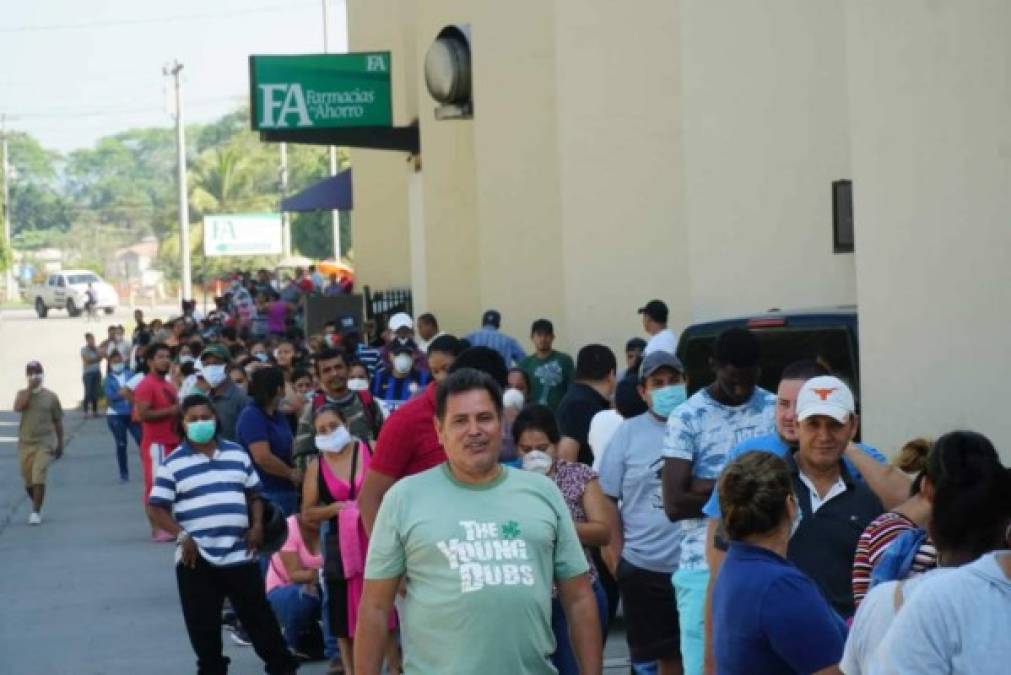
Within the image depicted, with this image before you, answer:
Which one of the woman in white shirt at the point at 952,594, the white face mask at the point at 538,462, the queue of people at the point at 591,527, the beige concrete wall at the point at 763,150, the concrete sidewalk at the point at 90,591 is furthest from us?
the beige concrete wall at the point at 763,150

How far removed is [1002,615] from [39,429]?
1994 cm

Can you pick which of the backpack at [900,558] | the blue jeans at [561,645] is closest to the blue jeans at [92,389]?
the blue jeans at [561,645]

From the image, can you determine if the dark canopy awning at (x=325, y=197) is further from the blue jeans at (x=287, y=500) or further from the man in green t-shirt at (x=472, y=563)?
the man in green t-shirt at (x=472, y=563)

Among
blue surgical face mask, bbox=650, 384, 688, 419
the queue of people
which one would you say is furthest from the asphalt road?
blue surgical face mask, bbox=650, 384, 688, 419

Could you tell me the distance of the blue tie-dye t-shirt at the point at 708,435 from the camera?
852cm

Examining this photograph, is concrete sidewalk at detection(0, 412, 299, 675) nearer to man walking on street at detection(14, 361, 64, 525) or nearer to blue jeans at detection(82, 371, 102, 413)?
man walking on street at detection(14, 361, 64, 525)

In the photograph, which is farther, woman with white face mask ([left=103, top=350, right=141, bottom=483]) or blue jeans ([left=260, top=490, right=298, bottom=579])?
woman with white face mask ([left=103, top=350, right=141, bottom=483])

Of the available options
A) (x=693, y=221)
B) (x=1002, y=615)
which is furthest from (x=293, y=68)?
(x=1002, y=615)

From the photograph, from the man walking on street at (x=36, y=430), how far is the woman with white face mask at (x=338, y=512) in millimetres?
12150

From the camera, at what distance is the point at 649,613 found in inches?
383

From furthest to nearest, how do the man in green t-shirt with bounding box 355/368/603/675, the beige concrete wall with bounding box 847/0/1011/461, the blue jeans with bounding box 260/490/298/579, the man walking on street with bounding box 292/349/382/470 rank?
the blue jeans with bounding box 260/490/298/579, the man walking on street with bounding box 292/349/382/470, the beige concrete wall with bounding box 847/0/1011/461, the man in green t-shirt with bounding box 355/368/603/675

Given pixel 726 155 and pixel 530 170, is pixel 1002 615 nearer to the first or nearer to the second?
pixel 726 155

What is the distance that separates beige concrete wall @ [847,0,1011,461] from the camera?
10.7m

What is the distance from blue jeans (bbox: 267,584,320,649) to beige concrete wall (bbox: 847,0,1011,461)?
3928mm
